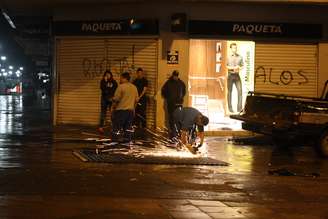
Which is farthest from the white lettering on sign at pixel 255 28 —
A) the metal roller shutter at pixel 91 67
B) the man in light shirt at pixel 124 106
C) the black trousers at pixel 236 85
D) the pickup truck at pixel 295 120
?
the man in light shirt at pixel 124 106

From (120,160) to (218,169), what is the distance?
6.45 feet

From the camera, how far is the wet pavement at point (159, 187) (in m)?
8.64

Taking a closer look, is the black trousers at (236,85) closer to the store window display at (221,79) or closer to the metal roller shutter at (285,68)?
the store window display at (221,79)

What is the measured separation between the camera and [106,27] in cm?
2092

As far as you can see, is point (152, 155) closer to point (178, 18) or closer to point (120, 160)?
point (120, 160)

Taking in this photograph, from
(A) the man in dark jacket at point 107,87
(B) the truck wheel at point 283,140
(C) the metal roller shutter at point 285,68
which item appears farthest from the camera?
(C) the metal roller shutter at point 285,68

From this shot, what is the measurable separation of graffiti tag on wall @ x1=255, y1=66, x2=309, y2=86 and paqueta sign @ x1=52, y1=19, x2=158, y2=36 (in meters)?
3.47

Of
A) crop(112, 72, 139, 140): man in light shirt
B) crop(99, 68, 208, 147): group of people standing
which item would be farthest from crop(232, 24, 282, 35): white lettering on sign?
crop(112, 72, 139, 140): man in light shirt

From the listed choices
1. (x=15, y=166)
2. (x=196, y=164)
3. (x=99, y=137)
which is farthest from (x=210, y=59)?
(x=15, y=166)

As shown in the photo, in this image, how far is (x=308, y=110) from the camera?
15.6 metres

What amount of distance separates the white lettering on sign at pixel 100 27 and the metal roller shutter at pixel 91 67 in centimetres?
33

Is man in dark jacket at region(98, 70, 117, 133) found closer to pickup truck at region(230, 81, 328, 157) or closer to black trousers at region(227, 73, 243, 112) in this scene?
black trousers at region(227, 73, 243, 112)

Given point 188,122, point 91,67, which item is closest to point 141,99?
point 91,67

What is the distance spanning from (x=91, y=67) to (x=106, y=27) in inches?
56.1
